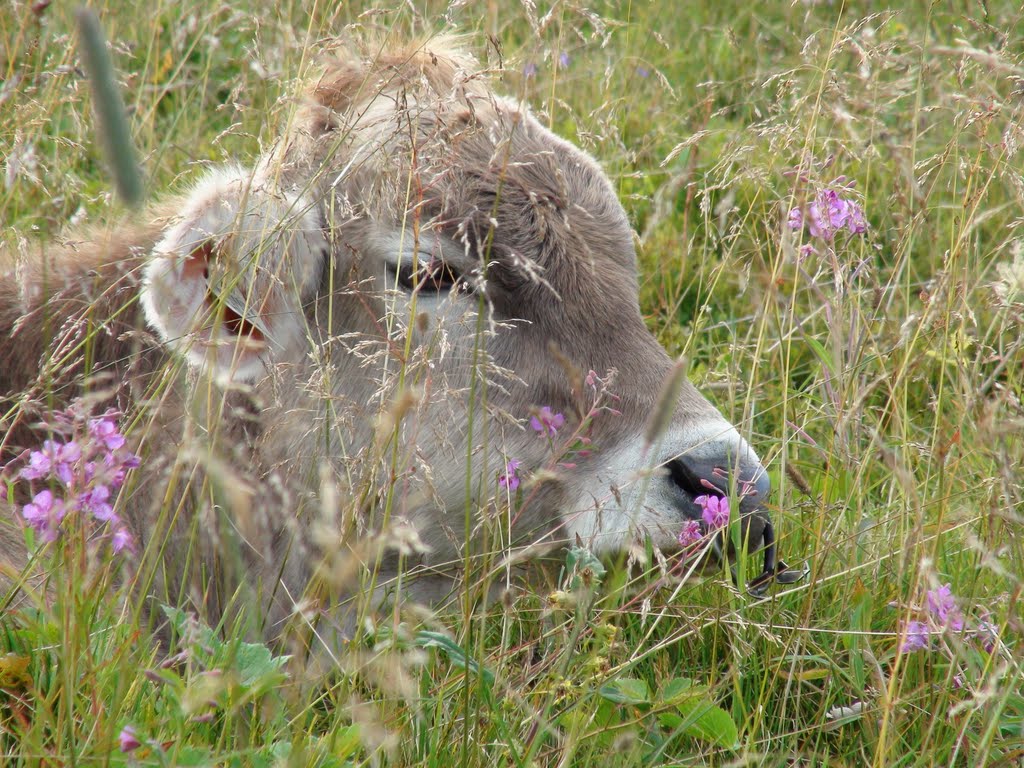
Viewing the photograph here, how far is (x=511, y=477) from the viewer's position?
2.82 meters

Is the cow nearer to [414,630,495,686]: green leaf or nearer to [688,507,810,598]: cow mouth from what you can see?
[688,507,810,598]: cow mouth

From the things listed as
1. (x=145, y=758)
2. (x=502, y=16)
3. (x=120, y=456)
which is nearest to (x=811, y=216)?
(x=120, y=456)

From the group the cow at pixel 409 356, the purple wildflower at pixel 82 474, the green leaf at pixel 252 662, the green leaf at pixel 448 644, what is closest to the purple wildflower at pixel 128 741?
the green leaf at pixel 252 662

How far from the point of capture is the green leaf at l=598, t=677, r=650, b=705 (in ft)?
7.64

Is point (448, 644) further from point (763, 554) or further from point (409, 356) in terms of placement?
point (763, 554)

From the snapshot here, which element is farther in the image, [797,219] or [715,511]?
[797,219]

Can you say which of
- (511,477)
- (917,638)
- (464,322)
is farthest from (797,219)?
(917,638)

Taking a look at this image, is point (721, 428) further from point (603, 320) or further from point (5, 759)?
point (5, 759)

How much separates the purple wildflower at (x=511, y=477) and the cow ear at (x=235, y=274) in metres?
0.61

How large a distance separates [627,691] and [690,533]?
0.45 metres

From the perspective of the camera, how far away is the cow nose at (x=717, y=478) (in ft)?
8.98

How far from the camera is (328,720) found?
8.41 feet

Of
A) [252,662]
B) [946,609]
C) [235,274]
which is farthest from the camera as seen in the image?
[235,274]

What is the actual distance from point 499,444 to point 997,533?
1.25m
